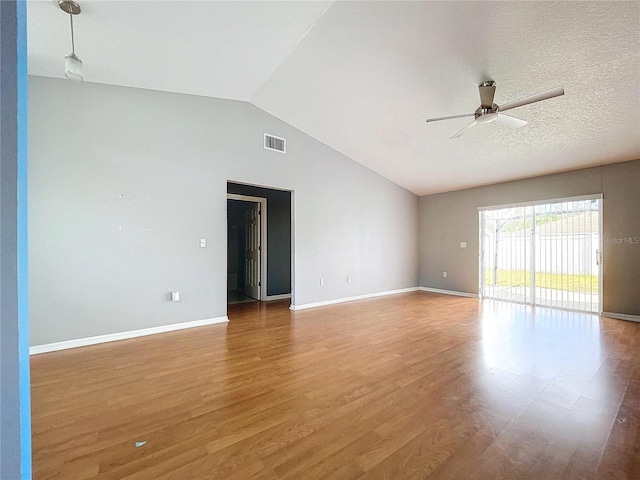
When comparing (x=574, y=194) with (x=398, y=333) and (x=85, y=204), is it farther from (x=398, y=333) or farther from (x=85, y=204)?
(x=85, y=204)

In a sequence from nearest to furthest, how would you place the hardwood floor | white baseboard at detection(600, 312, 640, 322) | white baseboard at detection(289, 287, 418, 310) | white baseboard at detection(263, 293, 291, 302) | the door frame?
the hardwood floor
white baseboard at detection(600, 312, 640, 322)
white baseboard at detection(289, 287, 418, 310)
the door frame
white baseboard at detection(263, 293, 291, 302)

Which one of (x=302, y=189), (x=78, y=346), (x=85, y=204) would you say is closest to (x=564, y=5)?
(x=302, y=189)

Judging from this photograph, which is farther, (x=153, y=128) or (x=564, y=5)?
(x=153, y=128)

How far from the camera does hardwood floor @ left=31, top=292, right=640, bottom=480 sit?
57.1 inches

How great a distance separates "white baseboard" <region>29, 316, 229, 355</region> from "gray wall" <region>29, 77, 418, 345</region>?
0.06 metres

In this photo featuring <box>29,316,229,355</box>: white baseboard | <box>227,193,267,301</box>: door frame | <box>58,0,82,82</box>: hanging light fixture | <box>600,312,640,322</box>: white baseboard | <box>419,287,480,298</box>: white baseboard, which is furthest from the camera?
<box>419,287,480,298</box>: white baseboard

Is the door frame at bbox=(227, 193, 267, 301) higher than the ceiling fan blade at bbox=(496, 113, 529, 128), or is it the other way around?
the ceiling fan blade at bbox=(496, 113, 529, 128)

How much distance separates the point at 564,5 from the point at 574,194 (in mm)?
3832

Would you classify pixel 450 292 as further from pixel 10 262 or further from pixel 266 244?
pixel 10 262

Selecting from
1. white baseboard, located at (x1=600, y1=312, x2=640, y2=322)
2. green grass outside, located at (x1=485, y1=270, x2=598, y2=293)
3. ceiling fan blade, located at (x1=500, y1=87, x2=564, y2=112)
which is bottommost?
white baseboard, located at (x1=600, y1=312, x2=640, y2=322)

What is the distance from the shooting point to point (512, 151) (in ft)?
14.8

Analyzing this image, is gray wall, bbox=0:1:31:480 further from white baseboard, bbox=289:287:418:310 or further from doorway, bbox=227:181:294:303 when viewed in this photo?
doorway, bbox=227:181:294:303

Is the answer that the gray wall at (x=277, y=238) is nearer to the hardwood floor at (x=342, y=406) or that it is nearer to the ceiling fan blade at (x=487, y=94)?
the hardwood floor at (x=342, y=406)

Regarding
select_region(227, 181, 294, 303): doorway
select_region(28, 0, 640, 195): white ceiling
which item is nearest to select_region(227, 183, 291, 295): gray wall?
select_region(227, 181, 294, 303): doorway
